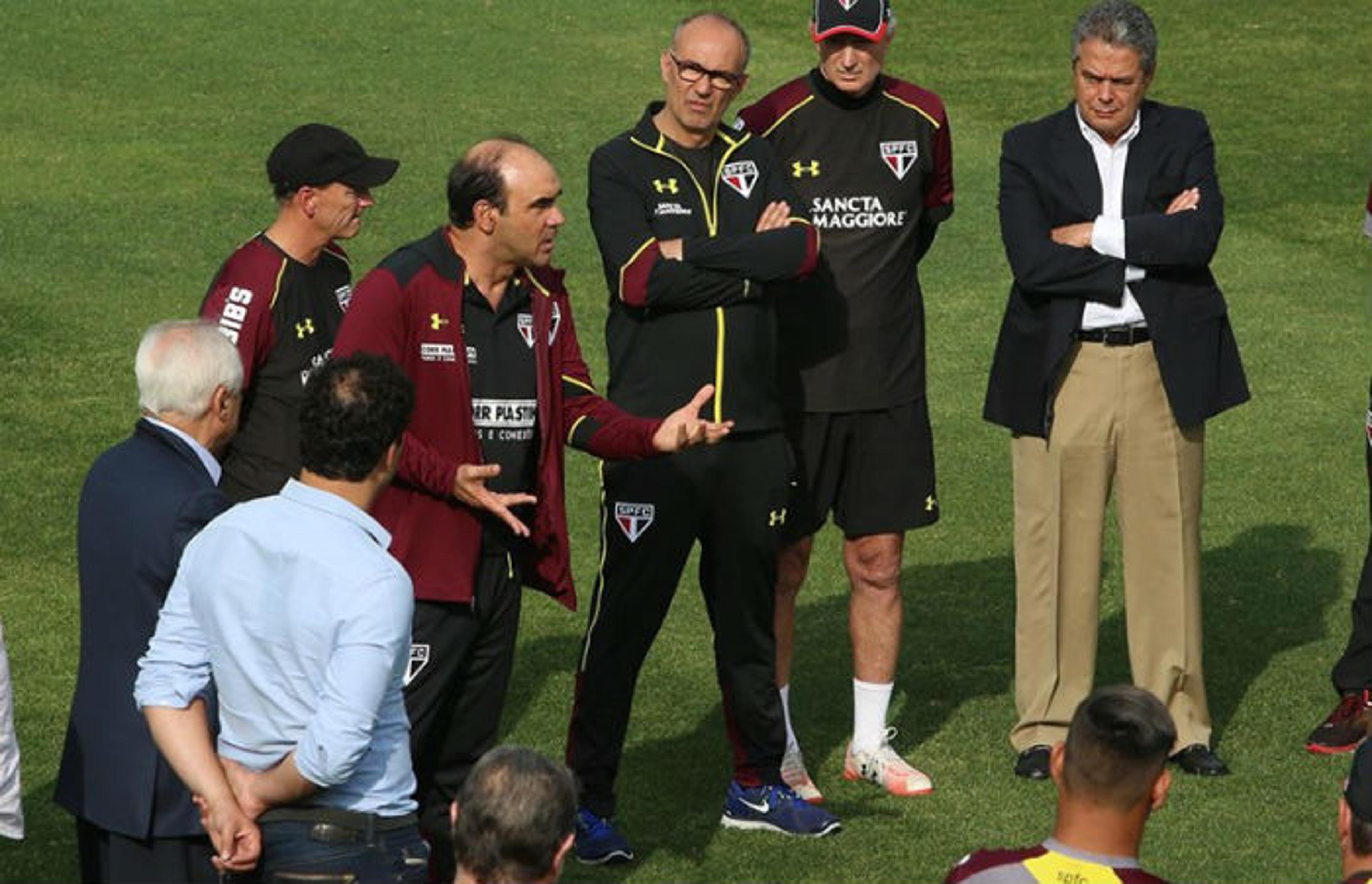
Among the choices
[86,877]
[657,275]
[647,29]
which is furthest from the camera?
[647,29]

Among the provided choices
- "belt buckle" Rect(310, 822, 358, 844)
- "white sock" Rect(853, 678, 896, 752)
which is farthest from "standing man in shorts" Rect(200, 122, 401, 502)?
"belt buckle" Rect(310, 822, 358, 844)

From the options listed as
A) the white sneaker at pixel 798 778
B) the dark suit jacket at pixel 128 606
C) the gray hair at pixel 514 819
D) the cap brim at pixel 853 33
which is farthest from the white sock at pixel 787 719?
the gray hair at pixel 514 819

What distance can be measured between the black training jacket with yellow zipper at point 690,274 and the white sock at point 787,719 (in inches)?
41.2

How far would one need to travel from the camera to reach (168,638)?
222 inches

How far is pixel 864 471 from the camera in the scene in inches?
348

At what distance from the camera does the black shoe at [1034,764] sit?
28.9 feet

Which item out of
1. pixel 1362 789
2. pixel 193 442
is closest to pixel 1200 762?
pixel 1362 789

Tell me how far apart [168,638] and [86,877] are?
37.0 inches

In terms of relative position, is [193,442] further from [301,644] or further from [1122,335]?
[1122,335]

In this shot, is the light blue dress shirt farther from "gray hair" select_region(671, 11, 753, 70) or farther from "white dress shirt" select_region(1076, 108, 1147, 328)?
"white dress shirt" select_region(1076, 108, 1147, 328)

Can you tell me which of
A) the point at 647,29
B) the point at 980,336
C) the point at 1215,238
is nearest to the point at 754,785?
the point at 1215,238

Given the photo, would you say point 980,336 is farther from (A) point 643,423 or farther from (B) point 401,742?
(B) point 401,742

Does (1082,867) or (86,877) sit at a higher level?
(1082,867)

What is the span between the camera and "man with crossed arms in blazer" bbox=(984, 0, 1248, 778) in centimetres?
868
